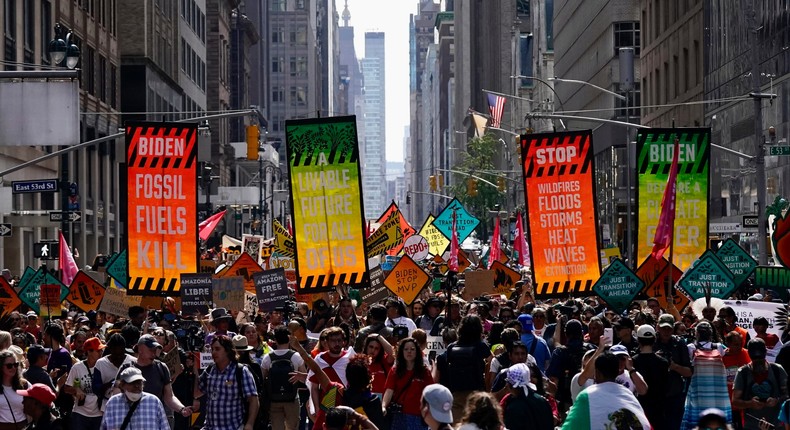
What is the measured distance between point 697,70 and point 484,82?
354ft

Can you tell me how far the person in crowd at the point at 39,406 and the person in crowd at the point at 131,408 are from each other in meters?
0.65

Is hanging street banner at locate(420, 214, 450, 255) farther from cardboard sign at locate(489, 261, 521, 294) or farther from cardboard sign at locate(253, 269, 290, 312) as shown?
cardboard sign at locate(253, 269, 290, 312)

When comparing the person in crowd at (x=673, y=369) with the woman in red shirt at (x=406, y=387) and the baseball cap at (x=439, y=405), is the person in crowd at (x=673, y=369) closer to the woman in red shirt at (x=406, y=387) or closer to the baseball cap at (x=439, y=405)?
the woman in red shirt at (x=406, y=387)

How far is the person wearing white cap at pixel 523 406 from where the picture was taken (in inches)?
415

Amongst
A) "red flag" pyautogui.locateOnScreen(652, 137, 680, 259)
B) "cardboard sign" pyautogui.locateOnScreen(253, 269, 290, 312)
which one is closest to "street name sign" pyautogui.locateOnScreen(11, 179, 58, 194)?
"cardboard sign" pyautogui.locateOnScreen(253, 269, 290, 312)

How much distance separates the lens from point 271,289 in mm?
22000

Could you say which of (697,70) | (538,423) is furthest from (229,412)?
A: (697,70)

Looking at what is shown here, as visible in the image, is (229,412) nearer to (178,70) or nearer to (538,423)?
(538,423)

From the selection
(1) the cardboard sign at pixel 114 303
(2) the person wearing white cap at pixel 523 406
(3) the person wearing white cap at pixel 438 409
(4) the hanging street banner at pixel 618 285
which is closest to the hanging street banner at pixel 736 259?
(4) the hanging street banner at pixel 618 285

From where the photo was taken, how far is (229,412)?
41.7ft

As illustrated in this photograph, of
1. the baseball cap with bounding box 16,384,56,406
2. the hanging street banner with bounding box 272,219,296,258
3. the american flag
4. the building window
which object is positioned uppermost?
the building window

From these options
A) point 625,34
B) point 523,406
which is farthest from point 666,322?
point 625,34

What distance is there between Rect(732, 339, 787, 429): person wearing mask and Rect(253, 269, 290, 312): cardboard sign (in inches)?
362

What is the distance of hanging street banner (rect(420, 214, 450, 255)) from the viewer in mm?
42969
